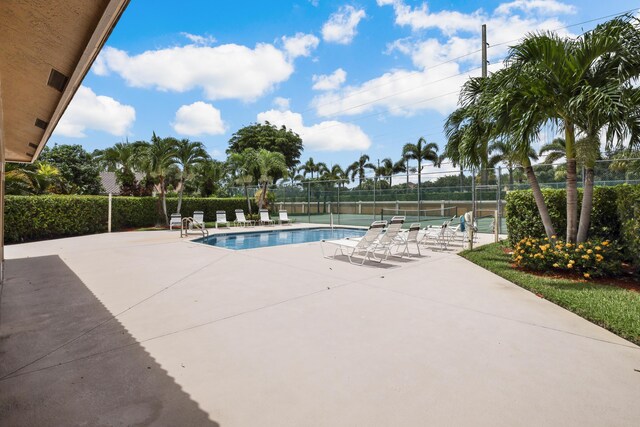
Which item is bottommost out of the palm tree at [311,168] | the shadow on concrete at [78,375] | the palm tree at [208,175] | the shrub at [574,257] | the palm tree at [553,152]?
the shadow on concrete at [78,375]

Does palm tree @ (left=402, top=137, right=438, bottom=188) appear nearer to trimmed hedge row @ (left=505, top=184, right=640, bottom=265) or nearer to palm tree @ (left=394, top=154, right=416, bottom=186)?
palm tree @ (left=394, top=154, right=416, bottom=186)

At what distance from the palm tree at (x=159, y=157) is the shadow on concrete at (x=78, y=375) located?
47.0 ft

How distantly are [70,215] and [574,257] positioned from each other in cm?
1708

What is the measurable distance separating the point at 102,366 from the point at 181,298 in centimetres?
219

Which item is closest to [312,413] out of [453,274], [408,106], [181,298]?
[181,298]

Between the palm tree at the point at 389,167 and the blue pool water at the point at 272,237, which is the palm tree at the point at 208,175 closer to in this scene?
the blue pool water at the point at 272,237

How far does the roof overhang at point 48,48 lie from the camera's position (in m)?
2.50

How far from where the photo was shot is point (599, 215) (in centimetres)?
716

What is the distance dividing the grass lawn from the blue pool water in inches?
322

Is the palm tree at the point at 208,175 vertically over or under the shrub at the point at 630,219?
over

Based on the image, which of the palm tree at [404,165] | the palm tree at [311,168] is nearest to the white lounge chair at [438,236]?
the palm tree at [404,165]

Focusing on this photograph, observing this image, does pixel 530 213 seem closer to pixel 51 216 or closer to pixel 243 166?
pixel 51 216

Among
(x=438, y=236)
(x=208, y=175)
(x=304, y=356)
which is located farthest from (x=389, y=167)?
(x=304, y=356)

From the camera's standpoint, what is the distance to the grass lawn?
3.96 meters
